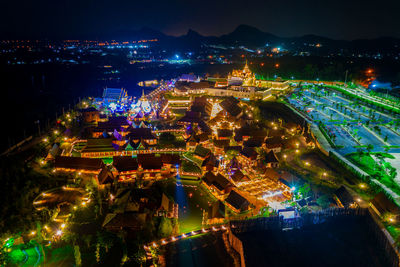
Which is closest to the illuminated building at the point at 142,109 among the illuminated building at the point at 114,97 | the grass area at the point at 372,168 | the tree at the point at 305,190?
the illuminated building at the point at 114,97

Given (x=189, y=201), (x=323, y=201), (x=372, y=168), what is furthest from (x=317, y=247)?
(x=372, y=168)

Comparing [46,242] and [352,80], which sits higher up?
[352,80]

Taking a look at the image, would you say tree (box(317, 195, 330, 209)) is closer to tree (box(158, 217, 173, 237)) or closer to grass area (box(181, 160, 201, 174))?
grass area (box(181, 160, 201, 174))

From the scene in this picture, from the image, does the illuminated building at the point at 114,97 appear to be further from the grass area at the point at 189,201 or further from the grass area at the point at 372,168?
the grass area at the point at 372,168

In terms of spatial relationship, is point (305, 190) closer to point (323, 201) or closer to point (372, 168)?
point (323, 201)

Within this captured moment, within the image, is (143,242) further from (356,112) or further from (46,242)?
(356,112)

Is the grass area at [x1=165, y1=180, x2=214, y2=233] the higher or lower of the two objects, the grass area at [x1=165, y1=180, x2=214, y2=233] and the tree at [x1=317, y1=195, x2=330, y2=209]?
the lower

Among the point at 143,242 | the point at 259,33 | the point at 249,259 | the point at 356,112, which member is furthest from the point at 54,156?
the point at 259,33

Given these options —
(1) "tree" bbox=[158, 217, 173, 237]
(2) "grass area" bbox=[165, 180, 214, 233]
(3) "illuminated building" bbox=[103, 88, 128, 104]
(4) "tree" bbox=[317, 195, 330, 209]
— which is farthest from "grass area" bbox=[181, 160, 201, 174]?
(3) "illuminated building" bbox=[103, 88, 128, 104]
